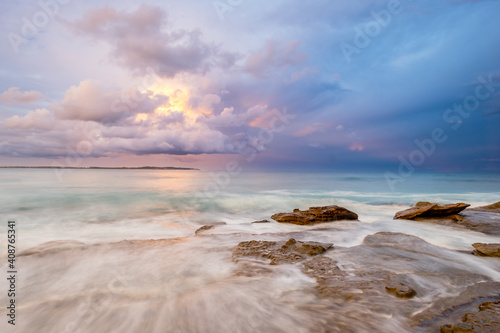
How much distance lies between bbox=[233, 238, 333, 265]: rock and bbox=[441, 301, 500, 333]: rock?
113 inches

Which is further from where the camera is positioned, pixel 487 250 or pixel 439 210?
pixel 439 210

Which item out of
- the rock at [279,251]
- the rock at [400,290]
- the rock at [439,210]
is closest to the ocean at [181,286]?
the rock at [400,290]

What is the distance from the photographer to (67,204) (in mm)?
16812

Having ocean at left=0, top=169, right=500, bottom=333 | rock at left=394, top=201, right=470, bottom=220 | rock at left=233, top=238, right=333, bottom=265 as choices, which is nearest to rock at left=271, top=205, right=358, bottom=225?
ocean at left=0, top=169, right=500, bottom=333

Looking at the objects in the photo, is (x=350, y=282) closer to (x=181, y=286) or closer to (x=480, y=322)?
(x=480, y=322)

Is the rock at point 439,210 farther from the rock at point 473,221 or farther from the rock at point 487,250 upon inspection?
the rock at point 487,250

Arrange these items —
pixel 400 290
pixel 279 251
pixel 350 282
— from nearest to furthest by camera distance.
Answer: pixel 400 290 → pixel 350 282 → pixel 279 251

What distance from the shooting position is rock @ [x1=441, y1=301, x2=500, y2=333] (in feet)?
9.06

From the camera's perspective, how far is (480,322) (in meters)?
2.90

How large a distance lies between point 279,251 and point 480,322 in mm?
3598

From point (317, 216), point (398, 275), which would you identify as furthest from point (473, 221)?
point (398, 275)

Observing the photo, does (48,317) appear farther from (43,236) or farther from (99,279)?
(43,236)

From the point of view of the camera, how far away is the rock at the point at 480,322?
2762mm

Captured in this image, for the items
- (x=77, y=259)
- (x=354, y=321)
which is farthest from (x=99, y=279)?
(x=354, y=321)
